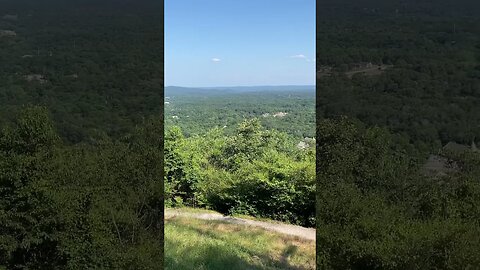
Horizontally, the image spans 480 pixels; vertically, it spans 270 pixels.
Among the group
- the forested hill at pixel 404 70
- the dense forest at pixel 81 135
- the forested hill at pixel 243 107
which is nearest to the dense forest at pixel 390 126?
the forested hill at pixel 404 70

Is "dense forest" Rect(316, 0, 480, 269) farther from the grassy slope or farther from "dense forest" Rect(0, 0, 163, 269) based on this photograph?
"dense forest" Rect(0, 0, 163, 269)

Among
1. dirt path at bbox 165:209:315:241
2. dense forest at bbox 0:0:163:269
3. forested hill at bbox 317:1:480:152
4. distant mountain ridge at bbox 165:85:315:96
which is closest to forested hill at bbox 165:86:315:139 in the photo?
distant mountain ridge at bbox 165:85:315:96

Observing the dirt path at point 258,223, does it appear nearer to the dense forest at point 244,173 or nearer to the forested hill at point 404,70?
the dense forest at point 244,173

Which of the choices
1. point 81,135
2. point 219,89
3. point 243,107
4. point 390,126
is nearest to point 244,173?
point 243,107

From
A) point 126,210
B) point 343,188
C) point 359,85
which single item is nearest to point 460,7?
point 359,85

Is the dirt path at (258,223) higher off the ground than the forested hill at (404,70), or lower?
lower

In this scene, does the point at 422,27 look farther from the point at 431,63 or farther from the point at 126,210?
the point at 126,210
